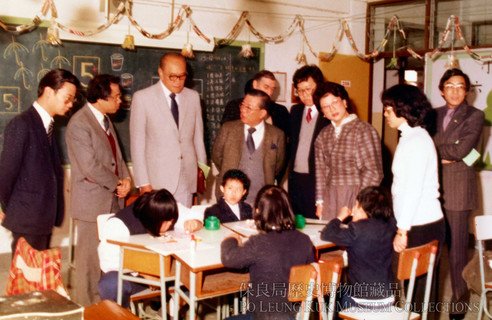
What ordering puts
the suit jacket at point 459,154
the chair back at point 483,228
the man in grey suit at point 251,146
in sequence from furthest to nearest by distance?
the man in grey suit at point 251,146 < the suit jacket at point 459,154 < the chair back at point 483,228

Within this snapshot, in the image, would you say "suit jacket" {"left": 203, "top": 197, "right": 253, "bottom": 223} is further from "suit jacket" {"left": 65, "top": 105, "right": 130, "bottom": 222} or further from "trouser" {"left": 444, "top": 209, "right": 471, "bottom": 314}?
"trouser" {"left": 444, "top": 209, "right": 471, "bottom": 314}

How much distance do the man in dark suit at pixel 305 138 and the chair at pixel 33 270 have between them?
2189 mm

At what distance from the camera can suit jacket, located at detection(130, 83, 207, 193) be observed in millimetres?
3930

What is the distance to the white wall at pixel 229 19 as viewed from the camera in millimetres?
4555

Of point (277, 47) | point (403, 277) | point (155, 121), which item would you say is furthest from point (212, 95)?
point (403, 277)

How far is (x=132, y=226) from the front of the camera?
9.82 feet

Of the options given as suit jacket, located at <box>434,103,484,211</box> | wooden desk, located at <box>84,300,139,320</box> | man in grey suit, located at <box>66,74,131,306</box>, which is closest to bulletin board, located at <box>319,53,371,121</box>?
suit jacket, located at <box>434,103,484,211</box>

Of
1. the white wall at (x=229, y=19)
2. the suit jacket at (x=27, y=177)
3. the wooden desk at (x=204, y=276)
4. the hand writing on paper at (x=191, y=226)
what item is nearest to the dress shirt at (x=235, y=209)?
the hand writing on paper at (x=191, y=226)

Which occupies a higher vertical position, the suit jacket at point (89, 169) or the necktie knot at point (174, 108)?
the necktie knot at point (174, 108)

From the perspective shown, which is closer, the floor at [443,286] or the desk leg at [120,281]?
the desk leg at [120,281]

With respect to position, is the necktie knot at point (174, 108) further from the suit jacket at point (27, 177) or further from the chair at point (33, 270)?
the chair at point (33, 270)

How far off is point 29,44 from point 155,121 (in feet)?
4.18

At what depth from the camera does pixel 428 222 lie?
2918mm

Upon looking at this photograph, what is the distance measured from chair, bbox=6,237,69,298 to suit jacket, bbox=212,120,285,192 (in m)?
1.75
